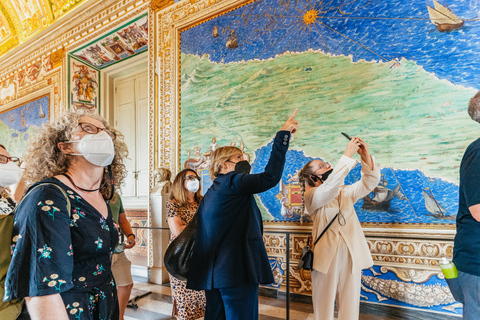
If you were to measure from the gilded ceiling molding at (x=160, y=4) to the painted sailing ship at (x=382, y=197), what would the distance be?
5.24 m

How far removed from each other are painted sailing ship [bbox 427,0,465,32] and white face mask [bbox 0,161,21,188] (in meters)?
4.49

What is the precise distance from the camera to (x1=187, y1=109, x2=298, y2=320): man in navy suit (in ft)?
7.02

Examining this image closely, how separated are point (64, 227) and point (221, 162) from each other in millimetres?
1302

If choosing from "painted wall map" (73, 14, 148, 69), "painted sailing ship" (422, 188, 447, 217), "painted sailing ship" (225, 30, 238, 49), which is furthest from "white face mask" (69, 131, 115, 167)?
"painted wall map" (73, 14, 148, 69)

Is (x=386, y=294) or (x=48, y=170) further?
(x=386, y=294)

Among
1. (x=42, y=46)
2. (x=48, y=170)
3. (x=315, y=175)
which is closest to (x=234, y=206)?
(x=48, y=170)

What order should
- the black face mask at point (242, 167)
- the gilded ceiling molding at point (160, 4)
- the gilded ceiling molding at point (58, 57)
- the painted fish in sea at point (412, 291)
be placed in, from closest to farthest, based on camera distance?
the black face mask at point (242, 167) < the painted fish in sea at point (412, 291) < the gilded ceiling molding at point (160, 4) < the gilded ceiling molding at point (58, 57)

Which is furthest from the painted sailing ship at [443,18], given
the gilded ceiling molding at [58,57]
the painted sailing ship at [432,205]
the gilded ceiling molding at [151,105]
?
the gilded ceiling molding at [58,57]

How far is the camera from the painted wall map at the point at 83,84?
29.9 feet

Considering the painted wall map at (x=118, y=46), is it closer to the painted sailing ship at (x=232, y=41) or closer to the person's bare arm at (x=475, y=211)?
the painted sailing ship at (x=232, y=41)

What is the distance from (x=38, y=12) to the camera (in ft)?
32.3

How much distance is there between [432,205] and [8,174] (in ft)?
13.4

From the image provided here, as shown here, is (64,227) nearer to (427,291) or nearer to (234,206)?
(234,206)

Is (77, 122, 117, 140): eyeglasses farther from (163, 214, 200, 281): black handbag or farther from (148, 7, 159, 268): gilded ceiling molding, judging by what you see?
(148, 7, 159, 268): gilded ceiling molding
